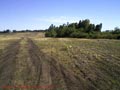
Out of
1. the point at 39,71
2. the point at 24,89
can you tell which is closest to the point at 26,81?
the point at 24,89

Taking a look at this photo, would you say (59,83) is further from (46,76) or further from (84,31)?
(84,31)

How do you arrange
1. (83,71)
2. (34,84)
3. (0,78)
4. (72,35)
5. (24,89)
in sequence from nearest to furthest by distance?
(24,89), (34,84), (0,78), (83,71), (72,35)

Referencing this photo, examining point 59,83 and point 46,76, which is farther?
point 46,76

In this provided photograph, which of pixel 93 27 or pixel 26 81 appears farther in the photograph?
pixel 93 27

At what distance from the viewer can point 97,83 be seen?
8945 millimetres

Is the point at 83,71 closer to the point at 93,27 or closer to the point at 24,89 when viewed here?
the point at 24,89

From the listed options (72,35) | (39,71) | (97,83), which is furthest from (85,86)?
(72,35)

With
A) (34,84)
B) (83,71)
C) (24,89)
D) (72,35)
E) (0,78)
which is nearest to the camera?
(24,89)

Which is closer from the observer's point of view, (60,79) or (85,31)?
(60,79)

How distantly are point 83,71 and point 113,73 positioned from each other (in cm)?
142

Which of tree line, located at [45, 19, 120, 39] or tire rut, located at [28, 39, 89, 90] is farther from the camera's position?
tree line, located at [45, 19, 120, 39]

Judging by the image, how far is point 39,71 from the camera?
1152 cm

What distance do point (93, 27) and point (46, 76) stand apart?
Answer: 6810 cm

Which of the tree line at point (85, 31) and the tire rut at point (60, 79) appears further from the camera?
the tree line at point (85, 31)
